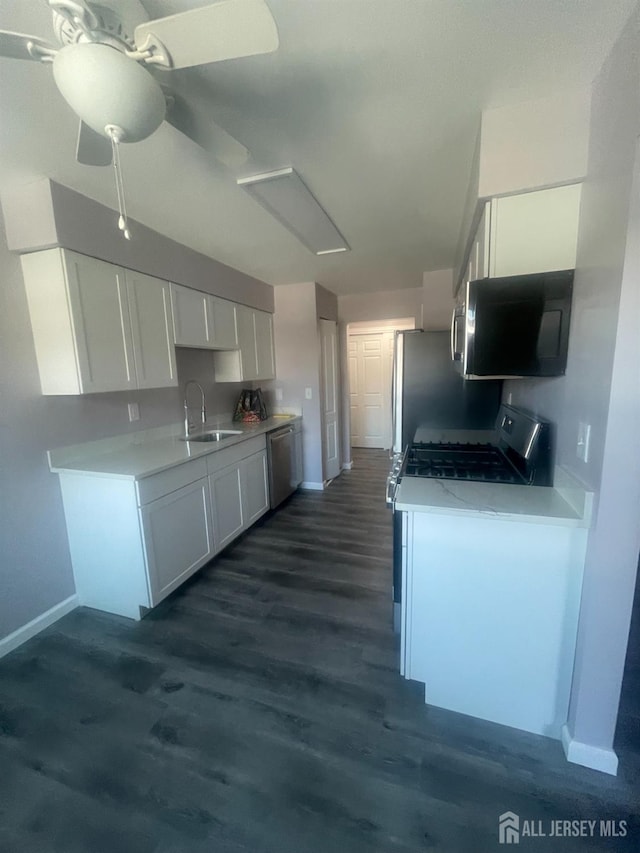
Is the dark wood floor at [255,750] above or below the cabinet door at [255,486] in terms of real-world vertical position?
below

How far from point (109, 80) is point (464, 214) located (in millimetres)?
2030

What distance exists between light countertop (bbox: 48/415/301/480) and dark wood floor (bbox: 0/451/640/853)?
93 cm

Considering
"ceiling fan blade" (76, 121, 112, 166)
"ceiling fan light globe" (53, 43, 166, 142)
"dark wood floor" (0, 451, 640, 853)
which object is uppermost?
"ceiling fan blade" (76, 121, 112, 166)

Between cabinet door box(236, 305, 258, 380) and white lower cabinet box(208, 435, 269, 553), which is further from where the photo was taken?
cabinet door box(236, 305, 258, 380)

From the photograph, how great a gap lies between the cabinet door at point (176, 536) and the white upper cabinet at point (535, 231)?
216 cm

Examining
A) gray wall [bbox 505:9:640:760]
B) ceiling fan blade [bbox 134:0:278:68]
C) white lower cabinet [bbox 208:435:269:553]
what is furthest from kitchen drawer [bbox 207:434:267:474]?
gray wall [bbox 505:9:640:760]

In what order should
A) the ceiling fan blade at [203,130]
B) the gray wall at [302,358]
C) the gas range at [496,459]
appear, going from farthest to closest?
the gray wall at [302,358], the gas range at [496,459], the ceiling fan blade at [203,130]

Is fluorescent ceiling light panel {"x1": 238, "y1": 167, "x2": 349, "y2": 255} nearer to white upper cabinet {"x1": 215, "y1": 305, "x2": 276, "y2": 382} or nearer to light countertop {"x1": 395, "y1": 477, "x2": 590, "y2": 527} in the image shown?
white upper cabinet {"x1": 215, "y1": 305, "x2": 276, "y2": 382}

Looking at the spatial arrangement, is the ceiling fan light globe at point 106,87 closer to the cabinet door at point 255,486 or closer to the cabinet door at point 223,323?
the cabinet door at point 223,323

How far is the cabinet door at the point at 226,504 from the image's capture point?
2598 mm

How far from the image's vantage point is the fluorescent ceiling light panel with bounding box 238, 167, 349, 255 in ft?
5.70

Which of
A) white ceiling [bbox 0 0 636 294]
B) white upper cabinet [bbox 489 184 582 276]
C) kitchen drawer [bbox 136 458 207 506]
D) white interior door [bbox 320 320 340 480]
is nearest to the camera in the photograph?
white ceiling [bbox 0 0 636 294]

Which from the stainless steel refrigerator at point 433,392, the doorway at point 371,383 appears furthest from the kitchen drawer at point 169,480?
the doorway at point 371,383

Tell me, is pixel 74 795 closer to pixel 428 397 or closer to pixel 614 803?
pixel 614 803
